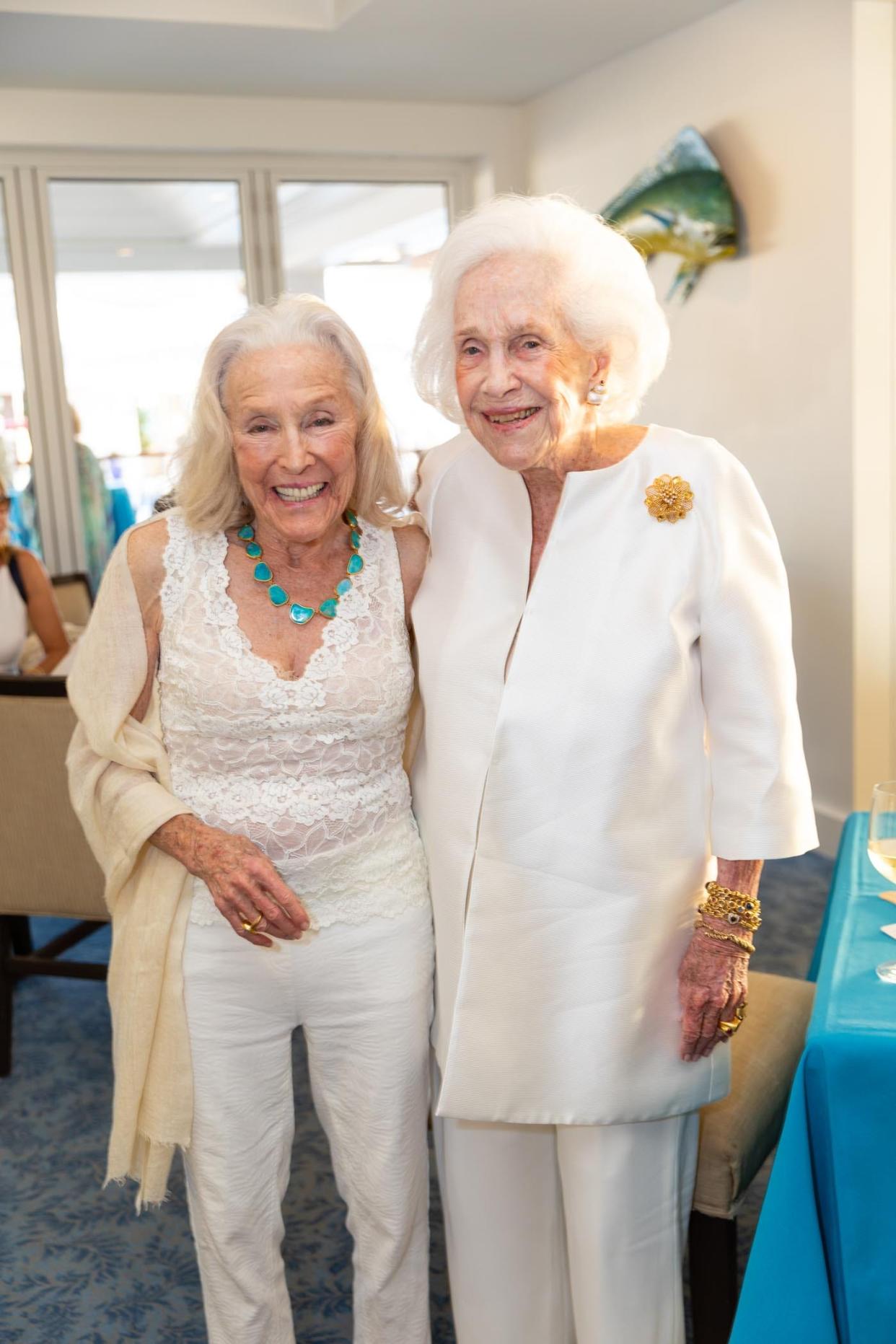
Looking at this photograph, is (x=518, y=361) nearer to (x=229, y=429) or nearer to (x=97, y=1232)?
(x=229, y=429)

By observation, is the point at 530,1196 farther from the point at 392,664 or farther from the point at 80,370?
the point at 80,370

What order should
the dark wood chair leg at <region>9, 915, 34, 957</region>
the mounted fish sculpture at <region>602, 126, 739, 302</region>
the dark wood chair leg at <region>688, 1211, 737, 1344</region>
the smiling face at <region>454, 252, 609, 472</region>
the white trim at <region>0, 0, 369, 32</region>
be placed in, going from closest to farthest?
the smiling face at <region>454, 252, 609, 472</region>, the dark wood chair leg at <region>688, 1211, 737, 1344</region>, the dark wood chair leg at <region>9, 915, 34, 957</region>, the white trim at <region>0, 0, 369, 32</region>, the mounted fish sculpture at <region>602, 126, 739, 302</region>

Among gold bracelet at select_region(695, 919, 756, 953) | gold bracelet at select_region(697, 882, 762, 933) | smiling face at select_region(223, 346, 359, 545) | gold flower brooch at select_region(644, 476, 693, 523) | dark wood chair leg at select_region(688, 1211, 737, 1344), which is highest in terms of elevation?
smiling face at select_region(223, 346, 359, 545)

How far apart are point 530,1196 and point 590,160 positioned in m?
4.72

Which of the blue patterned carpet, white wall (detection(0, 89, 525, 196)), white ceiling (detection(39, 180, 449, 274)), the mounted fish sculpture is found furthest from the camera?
white ceiling (detection(39, 180, 449, 274))

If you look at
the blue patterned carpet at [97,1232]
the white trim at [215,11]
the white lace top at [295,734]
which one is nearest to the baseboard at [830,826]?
the blue patterned carpet at [97,1232]

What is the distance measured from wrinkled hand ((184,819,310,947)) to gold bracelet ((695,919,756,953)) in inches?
19.1

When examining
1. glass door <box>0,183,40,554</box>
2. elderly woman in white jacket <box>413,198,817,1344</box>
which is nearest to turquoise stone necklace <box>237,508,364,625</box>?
elderly woman in white jacket <box>413,198,817,1344</box>

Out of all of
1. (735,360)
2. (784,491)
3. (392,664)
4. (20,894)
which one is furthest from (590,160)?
(392,664)

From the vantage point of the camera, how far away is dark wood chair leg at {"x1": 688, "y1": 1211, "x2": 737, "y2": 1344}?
170cm

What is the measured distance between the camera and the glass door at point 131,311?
5.64 meters

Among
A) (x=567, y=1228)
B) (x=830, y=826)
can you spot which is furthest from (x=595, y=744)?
(x=830, y=826)

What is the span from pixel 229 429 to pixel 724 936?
2.91ft

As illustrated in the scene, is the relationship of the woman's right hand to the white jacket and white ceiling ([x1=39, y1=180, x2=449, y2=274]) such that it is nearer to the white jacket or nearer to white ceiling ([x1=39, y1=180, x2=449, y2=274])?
the white jacket
